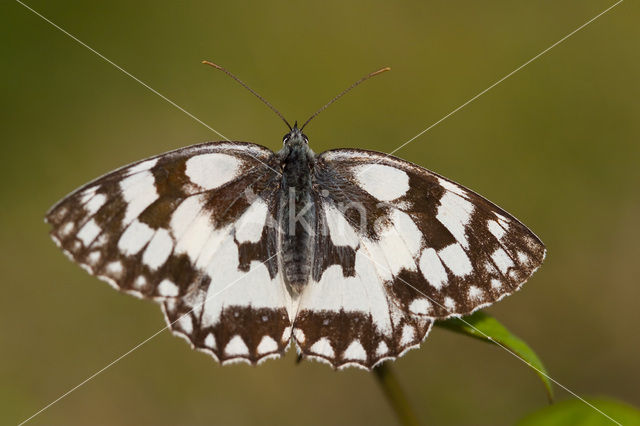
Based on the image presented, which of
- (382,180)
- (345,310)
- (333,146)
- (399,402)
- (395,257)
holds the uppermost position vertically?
(333,146)

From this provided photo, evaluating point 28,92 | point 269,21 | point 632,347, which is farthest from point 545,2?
point 28,92

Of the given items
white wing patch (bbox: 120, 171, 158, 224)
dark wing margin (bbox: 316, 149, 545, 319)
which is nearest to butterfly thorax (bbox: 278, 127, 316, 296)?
dark wing margin (bbox: 316, 149, 545, 319)

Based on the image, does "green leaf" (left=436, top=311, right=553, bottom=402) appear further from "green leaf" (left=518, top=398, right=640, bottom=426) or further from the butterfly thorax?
the butterfly thorax

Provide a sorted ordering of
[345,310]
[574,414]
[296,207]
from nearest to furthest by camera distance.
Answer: [574,414] < [345,310] < [296,207]

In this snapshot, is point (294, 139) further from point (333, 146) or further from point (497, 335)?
point (333, 146)

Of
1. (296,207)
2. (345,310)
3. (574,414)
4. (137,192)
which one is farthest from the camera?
(296,207)

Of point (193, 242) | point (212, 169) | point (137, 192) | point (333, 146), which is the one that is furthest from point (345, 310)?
point (333, 146)

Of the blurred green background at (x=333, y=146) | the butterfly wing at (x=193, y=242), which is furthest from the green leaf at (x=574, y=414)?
the blurred green background at (x=333, y=146)

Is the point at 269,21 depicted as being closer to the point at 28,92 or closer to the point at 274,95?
Result: the point at 274,95
